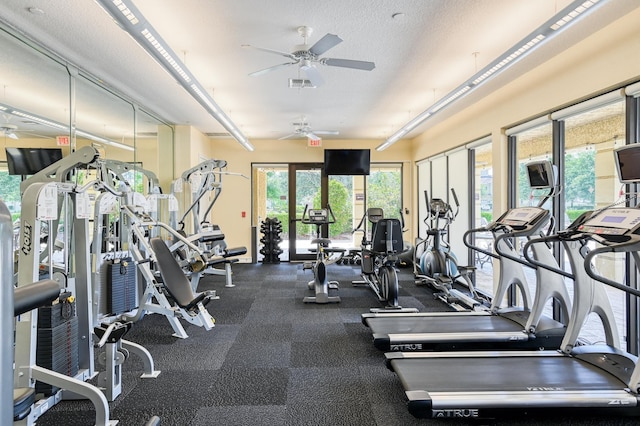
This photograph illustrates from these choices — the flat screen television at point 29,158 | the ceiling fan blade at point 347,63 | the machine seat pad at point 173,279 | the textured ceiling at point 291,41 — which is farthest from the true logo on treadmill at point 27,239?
the ceiling fan blade at point 347,63

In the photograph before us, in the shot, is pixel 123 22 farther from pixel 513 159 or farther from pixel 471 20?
pixel 513 159

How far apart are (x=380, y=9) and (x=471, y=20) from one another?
83 cm

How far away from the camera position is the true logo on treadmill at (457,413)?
2066 millimetres

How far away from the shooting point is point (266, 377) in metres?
2.88

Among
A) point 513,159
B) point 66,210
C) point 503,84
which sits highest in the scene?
point 503,84

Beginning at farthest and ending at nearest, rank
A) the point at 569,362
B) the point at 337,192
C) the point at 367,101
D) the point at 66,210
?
1. the point at 337,192
2. the point at 367,101
3. the point at 66,210
4. the point at 569,362

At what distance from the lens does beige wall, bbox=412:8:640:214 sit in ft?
9.73

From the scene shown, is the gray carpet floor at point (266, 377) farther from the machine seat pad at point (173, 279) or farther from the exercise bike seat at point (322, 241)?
the exercise bike seat at point (322, 241)

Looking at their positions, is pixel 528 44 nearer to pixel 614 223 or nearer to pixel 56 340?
pixel 614 223

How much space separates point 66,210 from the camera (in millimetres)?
2844

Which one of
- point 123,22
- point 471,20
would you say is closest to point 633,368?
point 471,20

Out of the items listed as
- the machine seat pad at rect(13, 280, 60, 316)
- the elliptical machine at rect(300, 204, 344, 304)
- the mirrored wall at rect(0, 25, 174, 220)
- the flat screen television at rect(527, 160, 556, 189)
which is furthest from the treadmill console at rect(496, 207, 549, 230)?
the mirrored wall at rect(0, 25, 174, 220)

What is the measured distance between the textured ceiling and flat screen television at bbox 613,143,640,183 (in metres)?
0.91

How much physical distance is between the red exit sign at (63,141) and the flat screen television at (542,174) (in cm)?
483
